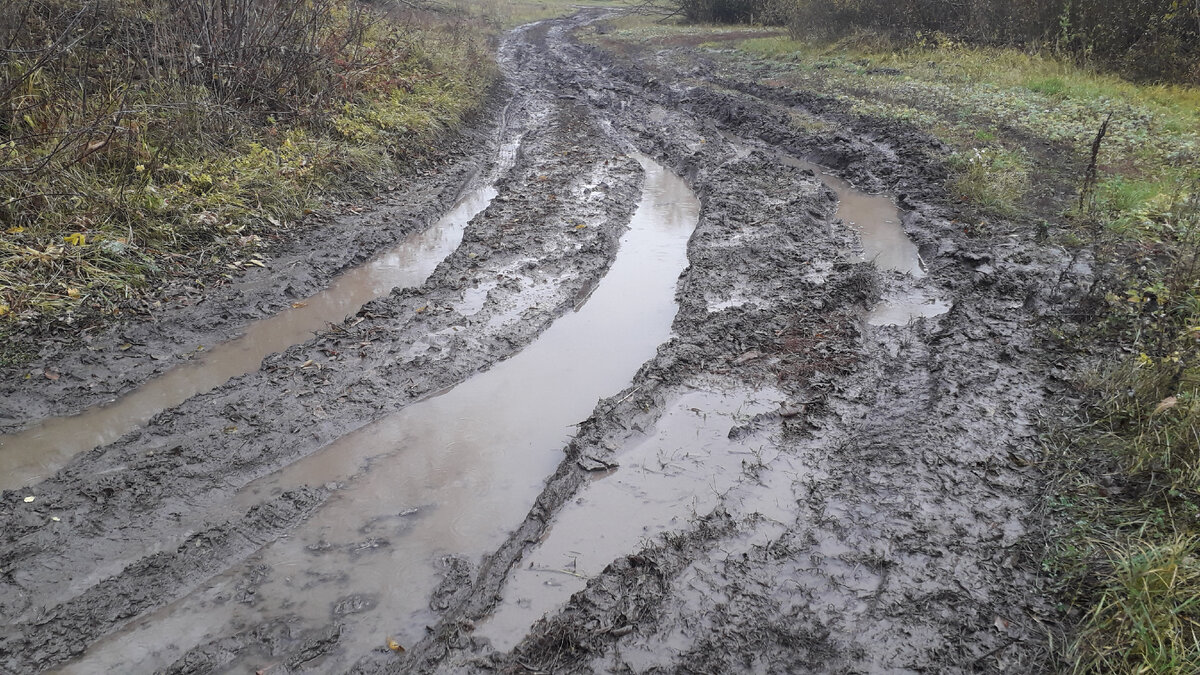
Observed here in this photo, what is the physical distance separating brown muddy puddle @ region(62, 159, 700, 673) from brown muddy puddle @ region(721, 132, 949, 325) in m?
2.09

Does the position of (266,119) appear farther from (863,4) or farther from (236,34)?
(863,4)

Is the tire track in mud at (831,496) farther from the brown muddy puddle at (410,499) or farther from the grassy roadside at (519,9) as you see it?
the grassy roadside at (519,9)

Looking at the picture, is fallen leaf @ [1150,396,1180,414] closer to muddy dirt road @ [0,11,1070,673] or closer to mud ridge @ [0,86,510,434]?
muddy dirt road @ [0,11,1070,673]

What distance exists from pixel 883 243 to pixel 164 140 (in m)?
8.15

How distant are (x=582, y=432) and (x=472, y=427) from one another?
79 cm

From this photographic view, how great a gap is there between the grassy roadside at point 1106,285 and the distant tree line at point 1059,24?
0.76 meters

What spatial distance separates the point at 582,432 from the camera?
15.0 ft

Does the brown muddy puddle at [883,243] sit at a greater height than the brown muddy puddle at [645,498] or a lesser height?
greater

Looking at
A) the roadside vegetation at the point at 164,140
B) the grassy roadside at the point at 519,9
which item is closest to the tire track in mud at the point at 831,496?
the roadside vegetation at the point at 164,140

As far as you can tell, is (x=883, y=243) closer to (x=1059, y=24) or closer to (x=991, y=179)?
(x=991, y=179)

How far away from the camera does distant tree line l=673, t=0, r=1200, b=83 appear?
12820 mm

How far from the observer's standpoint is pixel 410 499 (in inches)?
157

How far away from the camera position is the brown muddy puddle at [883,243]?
20.4 feet

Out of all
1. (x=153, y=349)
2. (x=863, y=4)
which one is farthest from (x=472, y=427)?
(x=863, y=4)
